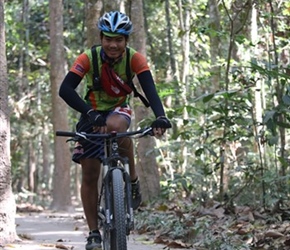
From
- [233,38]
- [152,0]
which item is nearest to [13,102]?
[152,0]

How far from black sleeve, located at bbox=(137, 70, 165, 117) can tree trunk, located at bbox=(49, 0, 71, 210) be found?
1173 cm

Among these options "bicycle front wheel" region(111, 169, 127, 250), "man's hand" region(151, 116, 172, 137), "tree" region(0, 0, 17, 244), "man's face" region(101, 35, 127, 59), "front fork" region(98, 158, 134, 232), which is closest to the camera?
"bicycle front wheel" region(111, 169, 127, 250)

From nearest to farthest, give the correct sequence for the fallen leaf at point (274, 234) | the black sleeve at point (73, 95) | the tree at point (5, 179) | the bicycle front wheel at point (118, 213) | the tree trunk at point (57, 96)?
the bicycle front wheel at point (118, 213), the black sleeve at point (73, 95), the fallen leaf at point (274, 234), the tree at point (5, 179), the tree trunk at point (57, 96)

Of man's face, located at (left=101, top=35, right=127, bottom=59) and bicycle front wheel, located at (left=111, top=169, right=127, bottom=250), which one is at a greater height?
man's face, located at (left=101, top=35, right=127, bottom=59)

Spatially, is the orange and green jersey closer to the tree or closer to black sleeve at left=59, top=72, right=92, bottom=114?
black sleeve at left=59, top=72, right=92, bottom=114

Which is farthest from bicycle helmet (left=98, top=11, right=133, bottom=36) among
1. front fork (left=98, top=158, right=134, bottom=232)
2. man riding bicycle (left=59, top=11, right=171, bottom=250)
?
front fork (left=98, top=158, right=134, bottom=232)

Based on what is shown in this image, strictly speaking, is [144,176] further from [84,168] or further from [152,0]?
[152,0]

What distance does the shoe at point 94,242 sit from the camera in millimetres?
4844

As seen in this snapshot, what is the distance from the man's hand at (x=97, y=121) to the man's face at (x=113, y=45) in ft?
1.69

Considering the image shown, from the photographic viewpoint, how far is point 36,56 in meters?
23.3

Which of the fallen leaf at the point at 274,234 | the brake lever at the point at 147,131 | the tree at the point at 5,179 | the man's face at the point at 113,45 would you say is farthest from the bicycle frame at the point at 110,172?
the tree at the point at 5,179

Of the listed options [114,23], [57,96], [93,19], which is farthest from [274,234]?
[57,96]

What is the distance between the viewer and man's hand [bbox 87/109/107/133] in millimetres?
4551

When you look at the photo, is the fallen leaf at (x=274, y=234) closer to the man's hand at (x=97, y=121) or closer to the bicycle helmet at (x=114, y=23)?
the man's hand at (x=97, y=121)
